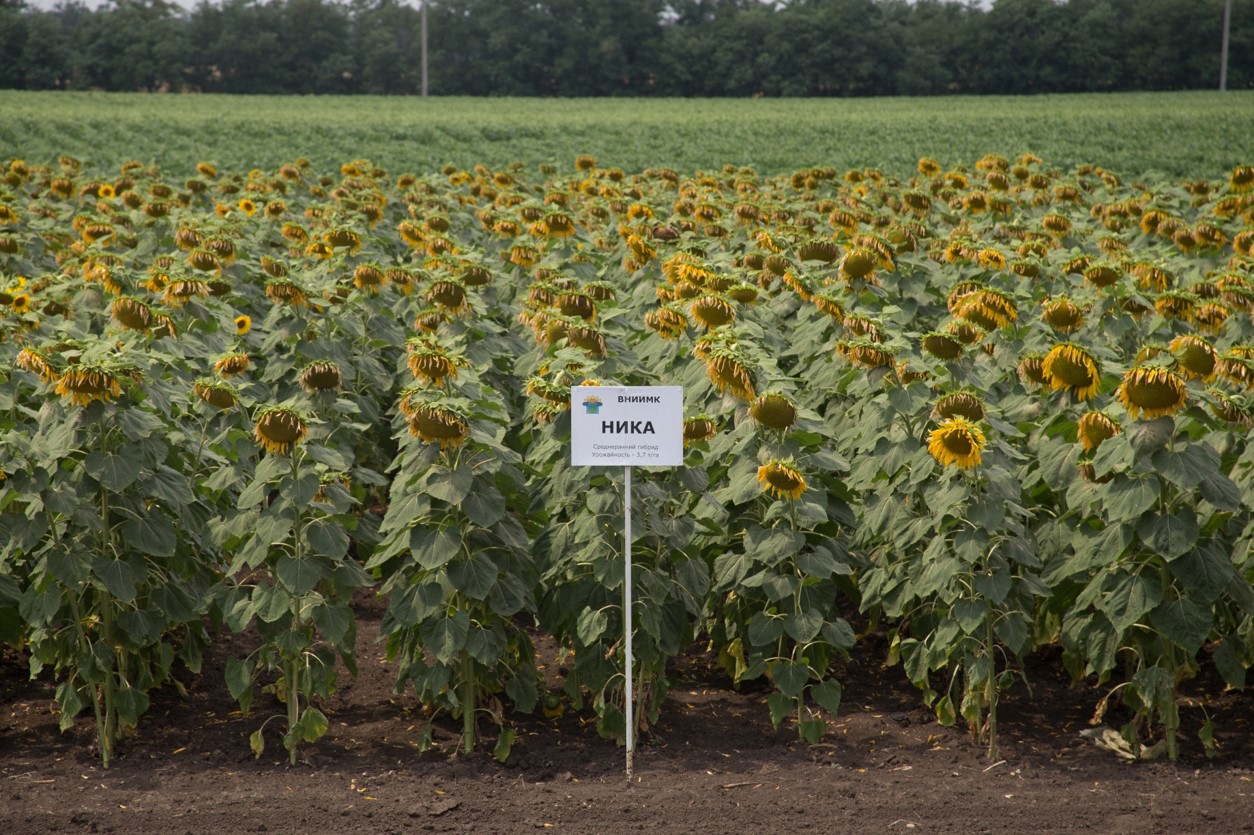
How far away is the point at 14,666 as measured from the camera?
518 centimetres

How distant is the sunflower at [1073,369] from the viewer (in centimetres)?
455

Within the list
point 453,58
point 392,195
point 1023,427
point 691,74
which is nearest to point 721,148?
point 392,195

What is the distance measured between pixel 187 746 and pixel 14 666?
1127 mm

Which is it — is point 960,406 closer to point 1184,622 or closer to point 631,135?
point 1184,622

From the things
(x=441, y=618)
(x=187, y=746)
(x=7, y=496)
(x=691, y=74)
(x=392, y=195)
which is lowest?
(x=187, y=746)

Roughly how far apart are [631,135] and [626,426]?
94.7 ft

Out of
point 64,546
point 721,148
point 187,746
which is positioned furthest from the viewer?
point 721,148

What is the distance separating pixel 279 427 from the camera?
4.10 metres

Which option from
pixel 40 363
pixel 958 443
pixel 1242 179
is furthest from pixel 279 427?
pixel 1242 179

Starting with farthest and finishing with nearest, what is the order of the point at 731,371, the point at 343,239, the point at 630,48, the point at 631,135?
1. the point at 630,48
2. the point at 631,135
3. the point at 343,239
4. the point at 731,371

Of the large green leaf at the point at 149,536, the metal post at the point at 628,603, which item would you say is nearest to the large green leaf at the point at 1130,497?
the metal post at the point at 628,603

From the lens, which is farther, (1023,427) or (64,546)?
(1023,427)

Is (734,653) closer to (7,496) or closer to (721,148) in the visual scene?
(7,496)

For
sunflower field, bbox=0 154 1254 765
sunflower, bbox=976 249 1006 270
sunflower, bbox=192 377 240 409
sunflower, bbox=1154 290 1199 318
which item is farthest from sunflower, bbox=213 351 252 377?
→ sunflower, bbox=976 249 1006 270
